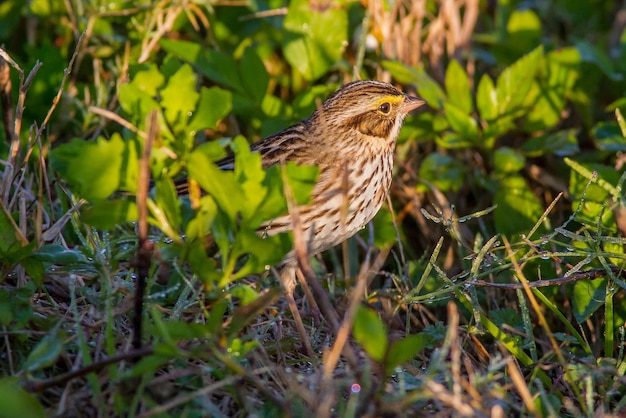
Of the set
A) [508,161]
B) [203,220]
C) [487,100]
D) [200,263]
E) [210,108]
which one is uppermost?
[210,108]

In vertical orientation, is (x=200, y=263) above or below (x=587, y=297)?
above

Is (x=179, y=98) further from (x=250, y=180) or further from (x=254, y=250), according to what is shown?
(x=254, y=250)

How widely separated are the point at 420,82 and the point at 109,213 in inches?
94.7

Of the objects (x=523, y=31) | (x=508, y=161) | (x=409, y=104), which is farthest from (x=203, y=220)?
(x=523, y=31)

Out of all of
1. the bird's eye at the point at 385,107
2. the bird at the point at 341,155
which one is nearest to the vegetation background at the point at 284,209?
the bird at the point at 341,155

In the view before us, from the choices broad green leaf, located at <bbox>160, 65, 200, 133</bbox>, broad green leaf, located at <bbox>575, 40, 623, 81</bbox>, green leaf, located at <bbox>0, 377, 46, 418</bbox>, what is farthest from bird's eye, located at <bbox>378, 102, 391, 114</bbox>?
green leaf, located at <bbox>0, 377, 46, 418</bbox>

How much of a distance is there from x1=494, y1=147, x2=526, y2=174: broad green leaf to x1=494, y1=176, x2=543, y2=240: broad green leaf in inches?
2.3

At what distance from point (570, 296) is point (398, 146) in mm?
1325

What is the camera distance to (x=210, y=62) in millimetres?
4672

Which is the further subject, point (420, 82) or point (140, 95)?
point (420, 82)

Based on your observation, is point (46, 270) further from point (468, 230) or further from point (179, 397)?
point (468, 230)

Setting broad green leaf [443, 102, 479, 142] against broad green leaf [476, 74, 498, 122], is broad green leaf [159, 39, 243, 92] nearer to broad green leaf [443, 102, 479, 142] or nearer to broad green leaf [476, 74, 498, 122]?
broad green leaf [443, 102, 479, 142]

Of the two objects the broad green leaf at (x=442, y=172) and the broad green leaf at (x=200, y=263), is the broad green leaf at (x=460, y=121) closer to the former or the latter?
the broad green leaf at (x=442, y=172)

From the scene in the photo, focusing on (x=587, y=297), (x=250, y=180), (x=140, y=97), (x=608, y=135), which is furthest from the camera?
(x=608, y=135)
